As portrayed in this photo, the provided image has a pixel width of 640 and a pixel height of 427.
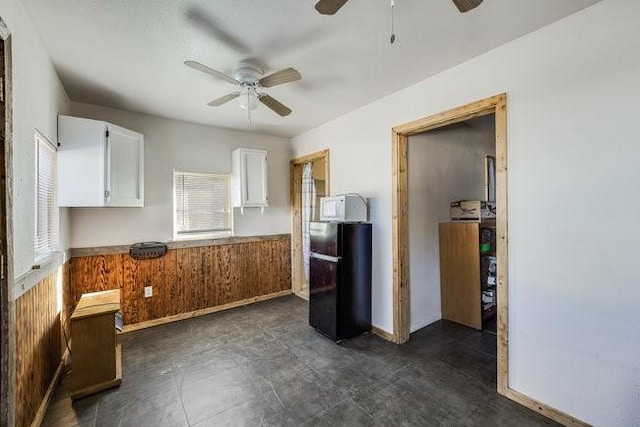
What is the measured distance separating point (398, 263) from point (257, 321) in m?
1.93

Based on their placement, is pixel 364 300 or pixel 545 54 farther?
pixel 364 300

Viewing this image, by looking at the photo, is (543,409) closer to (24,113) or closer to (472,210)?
(472,210)

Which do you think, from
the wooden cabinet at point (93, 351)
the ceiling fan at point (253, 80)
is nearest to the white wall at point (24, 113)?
the wooden cabinet at point (93, 351)

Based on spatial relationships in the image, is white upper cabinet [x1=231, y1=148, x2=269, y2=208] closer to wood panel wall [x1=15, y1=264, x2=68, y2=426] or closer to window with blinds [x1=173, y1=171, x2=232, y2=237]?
window with blinds [x1=173, y1=171, x2=232, y2=237]

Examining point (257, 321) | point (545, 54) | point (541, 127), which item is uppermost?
point (545, 54)

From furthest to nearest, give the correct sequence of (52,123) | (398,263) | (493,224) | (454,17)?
(493,224)
(398,263)
(52,123)
(454,17)

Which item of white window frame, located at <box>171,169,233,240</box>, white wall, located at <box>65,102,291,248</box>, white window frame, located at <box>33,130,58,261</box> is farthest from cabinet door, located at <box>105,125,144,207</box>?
white window frame, located at <box>171,169,233,240</box>

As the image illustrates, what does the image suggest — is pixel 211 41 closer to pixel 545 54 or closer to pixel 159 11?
pixel 159 11

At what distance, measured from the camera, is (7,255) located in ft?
4.71

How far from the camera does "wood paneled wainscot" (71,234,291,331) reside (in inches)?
126

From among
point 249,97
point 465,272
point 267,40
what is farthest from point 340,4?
point 465,272

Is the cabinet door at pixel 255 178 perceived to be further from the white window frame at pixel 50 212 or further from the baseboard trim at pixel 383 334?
the baseboard trim at pixel 383 334

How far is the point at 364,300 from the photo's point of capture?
10.3 ft

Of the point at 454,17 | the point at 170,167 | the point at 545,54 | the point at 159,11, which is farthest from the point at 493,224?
the point at 170,167
